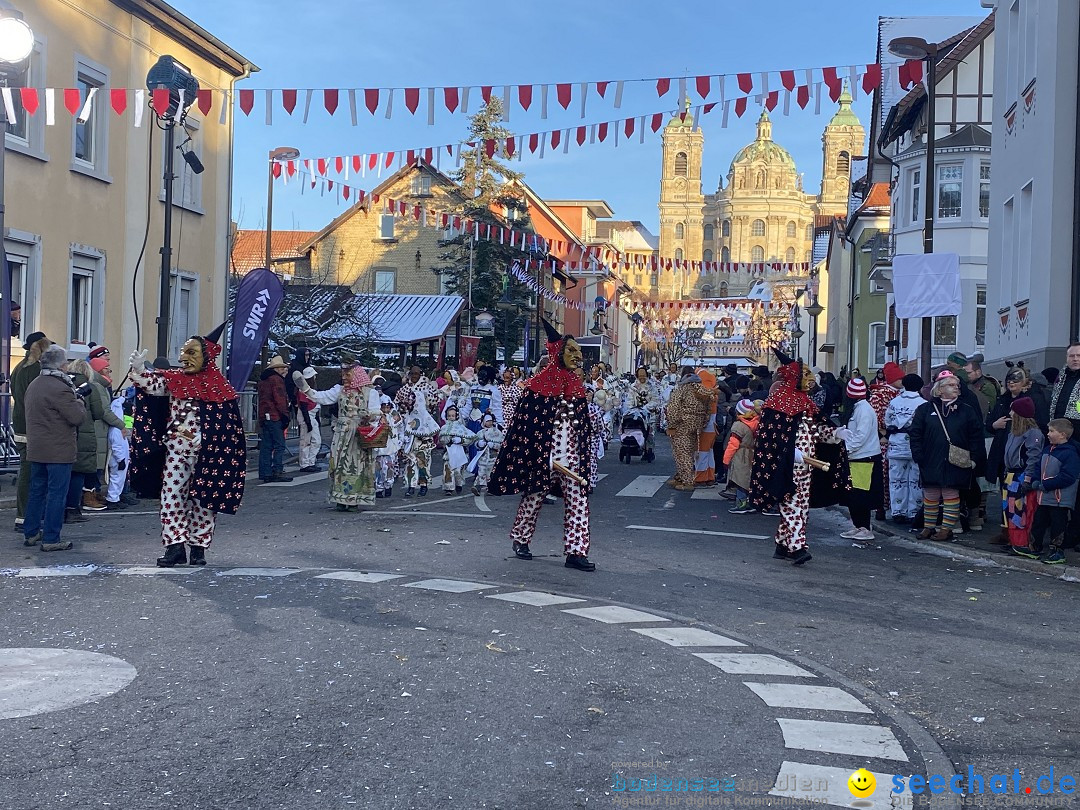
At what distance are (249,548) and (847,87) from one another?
7.89m

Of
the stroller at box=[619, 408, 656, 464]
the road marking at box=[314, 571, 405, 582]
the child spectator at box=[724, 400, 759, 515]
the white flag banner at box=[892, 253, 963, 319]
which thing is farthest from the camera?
the stroller at box=[619, 408, 656, 464]

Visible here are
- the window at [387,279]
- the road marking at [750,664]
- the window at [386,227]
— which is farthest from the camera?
the window at [386,227]

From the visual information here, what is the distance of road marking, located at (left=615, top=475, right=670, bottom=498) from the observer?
682 inches

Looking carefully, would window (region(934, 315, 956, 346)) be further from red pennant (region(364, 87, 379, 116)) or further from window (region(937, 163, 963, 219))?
red pennant (region(364, 87, 379, 116))

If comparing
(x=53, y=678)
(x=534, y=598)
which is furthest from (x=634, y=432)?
(x=53, y=678)

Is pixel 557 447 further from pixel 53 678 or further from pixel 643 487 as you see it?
pixel 643 487

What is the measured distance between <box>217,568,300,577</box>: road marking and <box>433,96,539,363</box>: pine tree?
44.1m

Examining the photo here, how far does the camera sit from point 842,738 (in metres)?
5.31

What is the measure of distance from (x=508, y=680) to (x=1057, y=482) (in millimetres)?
6673

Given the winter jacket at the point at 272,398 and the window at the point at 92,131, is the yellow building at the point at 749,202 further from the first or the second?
the winter jacket at the point at 272,398

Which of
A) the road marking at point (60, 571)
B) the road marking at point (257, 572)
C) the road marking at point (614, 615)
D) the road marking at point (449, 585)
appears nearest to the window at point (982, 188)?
the road marking at point (449, 585)

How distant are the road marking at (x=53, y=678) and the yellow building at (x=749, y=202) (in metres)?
151

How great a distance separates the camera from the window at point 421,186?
2308 inches

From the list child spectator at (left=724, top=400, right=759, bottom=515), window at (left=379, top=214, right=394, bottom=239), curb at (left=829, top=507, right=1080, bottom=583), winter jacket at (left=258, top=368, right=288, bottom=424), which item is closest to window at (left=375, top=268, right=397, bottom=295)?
window at (left=379, top=214, right=394, bottom=239)
